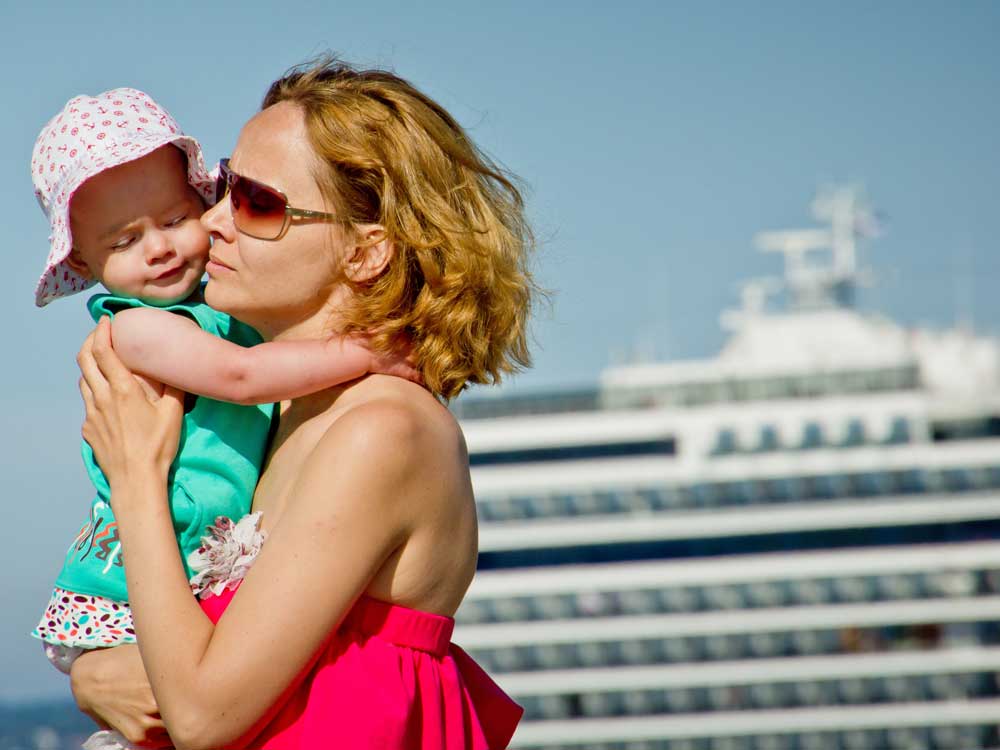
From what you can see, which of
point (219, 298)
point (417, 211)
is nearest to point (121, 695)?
point (219, 298)

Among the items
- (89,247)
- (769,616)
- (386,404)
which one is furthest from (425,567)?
(769,616)

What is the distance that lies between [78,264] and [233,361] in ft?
1.35

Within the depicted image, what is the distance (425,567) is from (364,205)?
0.53m

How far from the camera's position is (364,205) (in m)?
2.04

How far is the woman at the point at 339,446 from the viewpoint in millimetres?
1816

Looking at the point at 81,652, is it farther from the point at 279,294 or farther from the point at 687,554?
the point at 687,554

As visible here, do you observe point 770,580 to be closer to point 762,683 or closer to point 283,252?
point 762,683

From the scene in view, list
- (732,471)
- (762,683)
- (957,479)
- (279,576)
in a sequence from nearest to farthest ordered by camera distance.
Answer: (279,576), (762,683), (957,479), (732,471)

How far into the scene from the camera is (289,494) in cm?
197

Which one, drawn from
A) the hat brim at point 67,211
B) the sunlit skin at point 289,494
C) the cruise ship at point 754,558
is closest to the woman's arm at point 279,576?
the sunlit skin at point 289,494

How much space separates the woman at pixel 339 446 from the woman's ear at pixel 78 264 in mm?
187

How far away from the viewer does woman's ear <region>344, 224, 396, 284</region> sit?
2041mm

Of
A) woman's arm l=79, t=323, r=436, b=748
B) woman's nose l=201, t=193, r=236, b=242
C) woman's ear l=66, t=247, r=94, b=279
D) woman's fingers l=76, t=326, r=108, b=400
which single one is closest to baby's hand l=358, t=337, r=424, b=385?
woman's arm l=79, t=323, r=436, b=748

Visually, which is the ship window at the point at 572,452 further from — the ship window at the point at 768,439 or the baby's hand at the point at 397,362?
the baby's hand at the point at 397,362
